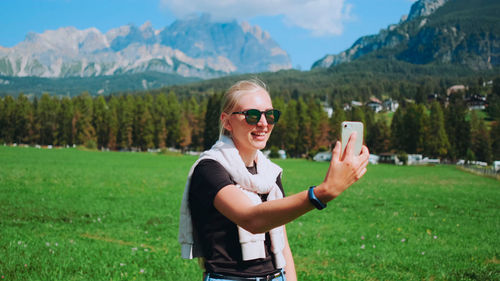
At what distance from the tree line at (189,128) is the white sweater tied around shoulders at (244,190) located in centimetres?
9661

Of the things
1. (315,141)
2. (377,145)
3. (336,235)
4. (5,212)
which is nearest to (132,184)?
(5,212)

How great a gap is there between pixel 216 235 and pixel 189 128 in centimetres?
12037

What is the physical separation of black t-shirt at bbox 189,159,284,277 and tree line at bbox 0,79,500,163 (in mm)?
96815

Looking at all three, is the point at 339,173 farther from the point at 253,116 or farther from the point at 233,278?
the point at 233,278

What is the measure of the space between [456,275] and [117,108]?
119321 mm

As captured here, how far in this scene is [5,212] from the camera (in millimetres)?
13539

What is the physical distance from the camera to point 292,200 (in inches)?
78.8

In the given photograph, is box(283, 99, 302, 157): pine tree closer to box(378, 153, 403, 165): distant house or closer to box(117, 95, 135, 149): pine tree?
box(378, 153, 403, 165): distant house

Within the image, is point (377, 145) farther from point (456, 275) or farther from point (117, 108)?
point (456, 275)

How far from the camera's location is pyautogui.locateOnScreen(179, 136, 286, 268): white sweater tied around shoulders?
2588mm

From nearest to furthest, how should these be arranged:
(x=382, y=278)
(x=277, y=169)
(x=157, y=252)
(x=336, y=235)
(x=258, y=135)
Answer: (x=258, y=135)
(x=277, y=169)
(x=382, y=278)
(x=157, y=252)
(x=336, y=235)

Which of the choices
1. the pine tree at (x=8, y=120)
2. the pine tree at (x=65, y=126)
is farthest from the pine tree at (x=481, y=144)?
the pine tree at (x=8, y=120)

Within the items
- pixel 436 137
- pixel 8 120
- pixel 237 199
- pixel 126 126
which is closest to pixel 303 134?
pixel 436 137

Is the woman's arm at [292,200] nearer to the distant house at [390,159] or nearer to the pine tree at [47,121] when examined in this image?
the distant house at [390,159]
